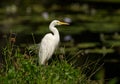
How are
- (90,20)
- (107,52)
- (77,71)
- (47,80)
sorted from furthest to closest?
1. (90,20)
2. (107,52)
3. (77,71)
4. (47,80)

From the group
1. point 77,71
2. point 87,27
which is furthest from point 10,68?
point 87,27

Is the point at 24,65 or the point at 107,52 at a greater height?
the point at 24,65

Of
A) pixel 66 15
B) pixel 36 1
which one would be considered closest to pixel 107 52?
pixel 66 15

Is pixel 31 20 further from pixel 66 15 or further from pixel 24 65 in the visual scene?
pixel 24 65

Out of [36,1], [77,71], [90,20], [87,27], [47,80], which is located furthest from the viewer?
[36,1]

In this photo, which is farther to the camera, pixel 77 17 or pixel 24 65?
pixel 77 17

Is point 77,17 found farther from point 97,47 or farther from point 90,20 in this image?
point 97,47

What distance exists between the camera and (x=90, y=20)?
48.0ft

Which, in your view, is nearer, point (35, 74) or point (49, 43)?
point (35, 74)

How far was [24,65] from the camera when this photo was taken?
4.74 m

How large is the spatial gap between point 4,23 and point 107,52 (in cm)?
447

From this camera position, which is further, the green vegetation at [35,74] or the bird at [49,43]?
the bird at [49,43]

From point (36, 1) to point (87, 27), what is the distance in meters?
5.22

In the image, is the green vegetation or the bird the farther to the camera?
the bird
